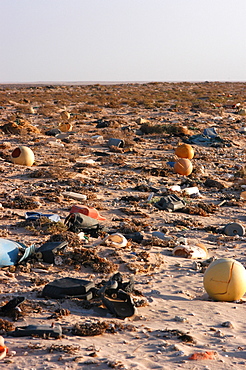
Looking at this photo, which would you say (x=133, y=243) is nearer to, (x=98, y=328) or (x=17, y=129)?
(x=98, y=328)

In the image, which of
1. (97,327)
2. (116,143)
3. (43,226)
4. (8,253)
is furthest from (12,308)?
(116,143)

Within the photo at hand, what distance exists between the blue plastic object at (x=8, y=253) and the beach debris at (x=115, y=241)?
1355 mm

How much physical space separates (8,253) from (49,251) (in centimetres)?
50

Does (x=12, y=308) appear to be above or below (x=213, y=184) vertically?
below

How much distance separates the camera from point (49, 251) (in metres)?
5.78

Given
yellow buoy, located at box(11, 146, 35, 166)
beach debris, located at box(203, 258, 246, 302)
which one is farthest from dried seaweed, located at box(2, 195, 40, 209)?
beach debris, located at box(203, 258, 246, 302)

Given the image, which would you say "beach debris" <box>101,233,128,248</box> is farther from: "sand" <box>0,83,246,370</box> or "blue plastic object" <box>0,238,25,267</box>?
"blue plastic object" <box>0,238,25,267</box>

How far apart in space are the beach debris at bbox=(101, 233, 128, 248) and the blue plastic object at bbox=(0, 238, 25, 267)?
1.35 meters

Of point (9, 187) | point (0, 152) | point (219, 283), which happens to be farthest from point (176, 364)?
point (0, 152)

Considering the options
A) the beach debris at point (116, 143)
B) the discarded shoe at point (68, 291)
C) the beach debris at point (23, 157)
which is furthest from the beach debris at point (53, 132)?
the discarded shoe at point (68, 291)

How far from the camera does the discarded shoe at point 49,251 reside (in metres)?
5.77

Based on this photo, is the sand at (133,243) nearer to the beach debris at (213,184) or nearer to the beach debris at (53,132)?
the beach debris at (213,184)

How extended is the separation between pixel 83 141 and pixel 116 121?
382 centimetres

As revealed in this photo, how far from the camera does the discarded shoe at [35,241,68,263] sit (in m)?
5.77
